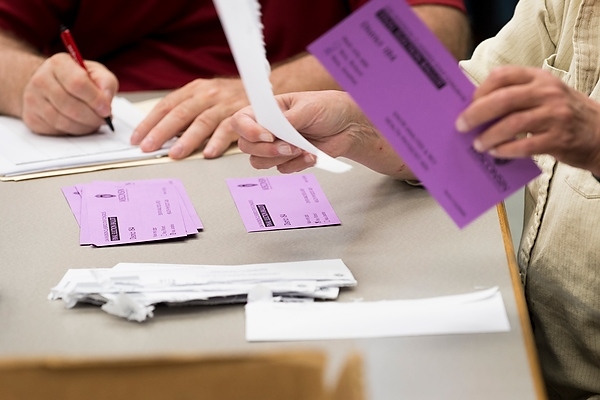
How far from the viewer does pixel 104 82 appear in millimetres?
1396

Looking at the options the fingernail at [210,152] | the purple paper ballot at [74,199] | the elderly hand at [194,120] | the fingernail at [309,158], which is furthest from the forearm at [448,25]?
the purple paper ballot at [74,199]

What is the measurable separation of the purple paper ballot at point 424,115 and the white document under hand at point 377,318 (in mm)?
96

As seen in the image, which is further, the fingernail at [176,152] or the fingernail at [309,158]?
the fingernail at [176,152]

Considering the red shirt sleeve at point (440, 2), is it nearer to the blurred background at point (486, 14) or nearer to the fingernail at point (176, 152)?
the fingernail at point (176, 152)

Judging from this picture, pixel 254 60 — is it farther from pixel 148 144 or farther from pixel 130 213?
pixel 148 144

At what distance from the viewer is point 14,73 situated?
5.00 ft

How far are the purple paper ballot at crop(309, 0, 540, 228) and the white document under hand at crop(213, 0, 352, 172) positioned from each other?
0.28 feet

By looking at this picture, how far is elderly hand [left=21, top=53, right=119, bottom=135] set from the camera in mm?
1361

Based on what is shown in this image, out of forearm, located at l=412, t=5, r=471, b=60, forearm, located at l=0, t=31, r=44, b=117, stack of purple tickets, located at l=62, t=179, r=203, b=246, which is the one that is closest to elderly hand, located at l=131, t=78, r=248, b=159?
stack of purple tickets, located at l=62, t=179, r=203, b=246

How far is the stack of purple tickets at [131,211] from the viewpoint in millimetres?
1021

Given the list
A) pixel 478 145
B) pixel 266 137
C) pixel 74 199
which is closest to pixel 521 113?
pixel 478 145

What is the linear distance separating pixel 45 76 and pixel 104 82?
102 millimetres

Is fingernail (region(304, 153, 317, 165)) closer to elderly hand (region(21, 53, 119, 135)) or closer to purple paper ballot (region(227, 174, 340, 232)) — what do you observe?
purple paper ballot (region(227, 174, 340, 232))

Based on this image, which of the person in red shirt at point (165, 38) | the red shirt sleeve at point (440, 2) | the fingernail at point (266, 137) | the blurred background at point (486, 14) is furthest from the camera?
the blurred background at point (486, 14)
